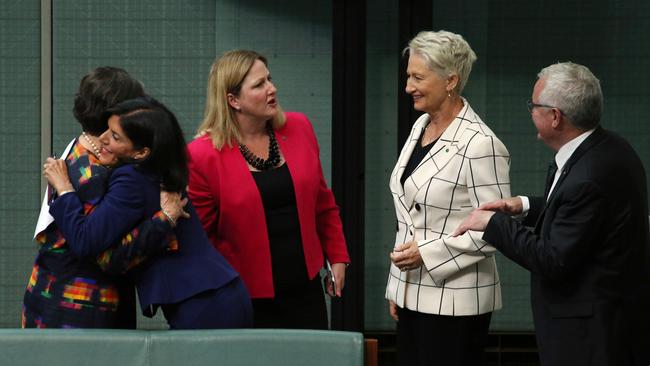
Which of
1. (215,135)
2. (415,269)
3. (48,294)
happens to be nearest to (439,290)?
(415,269)

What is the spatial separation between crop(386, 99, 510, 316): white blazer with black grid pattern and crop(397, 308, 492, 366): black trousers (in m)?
0.05

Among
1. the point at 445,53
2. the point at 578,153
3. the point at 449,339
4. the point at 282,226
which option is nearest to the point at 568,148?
the point at 578,153

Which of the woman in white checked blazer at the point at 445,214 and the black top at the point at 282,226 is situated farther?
the black top at the point at 282,226

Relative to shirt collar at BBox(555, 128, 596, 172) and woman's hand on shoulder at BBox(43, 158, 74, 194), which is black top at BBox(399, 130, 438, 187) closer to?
shirt collar at BBox(555, 128, 596, 172)

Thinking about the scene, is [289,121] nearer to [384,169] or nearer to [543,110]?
[543,110]

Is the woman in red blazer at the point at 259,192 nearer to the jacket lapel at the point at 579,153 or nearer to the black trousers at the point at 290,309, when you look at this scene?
the black trousers at the point at 290,309

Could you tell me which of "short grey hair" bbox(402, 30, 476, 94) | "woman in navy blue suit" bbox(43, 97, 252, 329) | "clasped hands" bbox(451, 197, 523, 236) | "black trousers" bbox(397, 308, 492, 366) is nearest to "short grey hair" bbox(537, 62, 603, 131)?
"clasped hands" bbox(451, 197, 523, 236)

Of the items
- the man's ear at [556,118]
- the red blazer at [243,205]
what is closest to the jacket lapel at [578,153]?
the man's ear at [556,118]

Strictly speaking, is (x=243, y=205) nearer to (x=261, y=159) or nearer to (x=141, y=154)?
(x=261, y=159)

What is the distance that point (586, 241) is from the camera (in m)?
3.56

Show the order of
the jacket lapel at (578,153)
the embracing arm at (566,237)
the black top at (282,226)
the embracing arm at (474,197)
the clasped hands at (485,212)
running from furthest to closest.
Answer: the black top at (282,226), the embracing arm at (474,197), the clasped hands at (485,212), the jacket lapel at (578,153), the embracing arm at (566,237)

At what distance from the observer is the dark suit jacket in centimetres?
358

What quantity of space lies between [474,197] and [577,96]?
2.19ft

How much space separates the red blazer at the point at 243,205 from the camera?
4352 millimetres
